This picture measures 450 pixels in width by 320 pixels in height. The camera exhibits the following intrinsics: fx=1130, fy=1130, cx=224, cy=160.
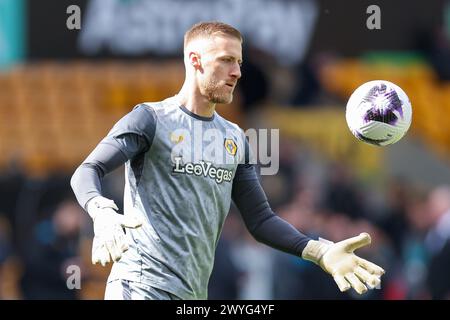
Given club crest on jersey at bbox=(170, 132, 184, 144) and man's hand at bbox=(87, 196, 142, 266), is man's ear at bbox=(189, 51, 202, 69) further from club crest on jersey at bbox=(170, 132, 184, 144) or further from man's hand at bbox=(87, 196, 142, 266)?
man's hand at bbox=(87, 196, 142, 266)

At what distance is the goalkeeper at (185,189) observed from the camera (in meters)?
7.57

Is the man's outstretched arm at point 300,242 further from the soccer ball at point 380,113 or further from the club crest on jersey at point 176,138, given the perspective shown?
the soccer ball at point 380,113

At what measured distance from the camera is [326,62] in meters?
21.8

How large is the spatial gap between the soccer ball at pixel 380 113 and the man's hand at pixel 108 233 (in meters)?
2.23

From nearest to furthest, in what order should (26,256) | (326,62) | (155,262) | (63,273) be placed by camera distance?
(155,262) → (63,273) → (26,256) → (326,62)

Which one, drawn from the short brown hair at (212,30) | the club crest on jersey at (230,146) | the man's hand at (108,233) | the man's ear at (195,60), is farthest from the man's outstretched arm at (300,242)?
the man's hand at (108,233)

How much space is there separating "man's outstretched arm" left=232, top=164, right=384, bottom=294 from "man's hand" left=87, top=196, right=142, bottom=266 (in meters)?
1.47

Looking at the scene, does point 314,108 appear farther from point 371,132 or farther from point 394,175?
point 371,132

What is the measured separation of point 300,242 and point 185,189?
0.92 metres

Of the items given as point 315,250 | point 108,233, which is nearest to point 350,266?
point 315,250

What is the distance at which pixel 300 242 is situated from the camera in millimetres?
7957

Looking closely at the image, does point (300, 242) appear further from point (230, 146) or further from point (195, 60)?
point (195, 60)
